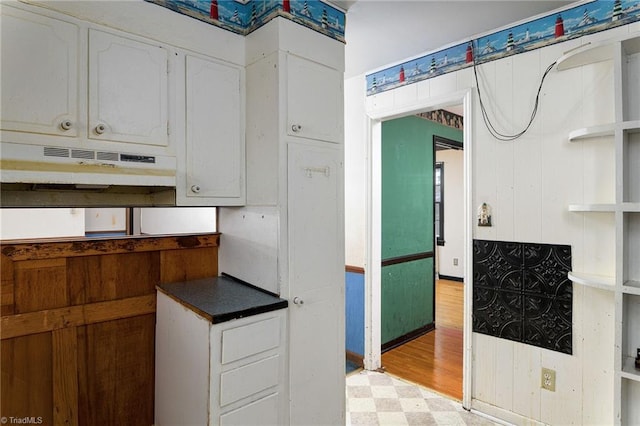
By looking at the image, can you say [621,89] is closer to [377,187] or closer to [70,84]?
[377,187]

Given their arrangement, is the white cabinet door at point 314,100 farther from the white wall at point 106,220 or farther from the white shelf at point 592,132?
the white wall at point 106,220

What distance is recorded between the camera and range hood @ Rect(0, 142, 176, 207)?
1.30 m

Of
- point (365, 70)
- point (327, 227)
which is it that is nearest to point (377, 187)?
point (365, 70)

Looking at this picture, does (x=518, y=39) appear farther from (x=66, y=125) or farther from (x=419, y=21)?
(x=66, y=125)

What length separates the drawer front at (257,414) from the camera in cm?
146

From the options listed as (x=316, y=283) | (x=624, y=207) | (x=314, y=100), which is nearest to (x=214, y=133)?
(x=314, y=100)

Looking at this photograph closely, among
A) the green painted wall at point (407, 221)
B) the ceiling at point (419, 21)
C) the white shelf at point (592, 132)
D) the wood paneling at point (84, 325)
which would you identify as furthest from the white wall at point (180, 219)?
the white shelf at point (592, 132)

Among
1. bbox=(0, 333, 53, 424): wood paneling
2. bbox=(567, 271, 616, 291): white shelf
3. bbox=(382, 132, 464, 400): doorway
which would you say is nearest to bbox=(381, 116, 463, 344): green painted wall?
bbox=(382, 132, 464, 400): doorway

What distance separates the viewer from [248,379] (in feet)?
5.02

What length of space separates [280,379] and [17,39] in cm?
169

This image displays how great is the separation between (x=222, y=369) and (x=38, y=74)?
1.30m

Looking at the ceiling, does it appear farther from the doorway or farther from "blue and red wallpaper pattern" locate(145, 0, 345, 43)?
the doorway

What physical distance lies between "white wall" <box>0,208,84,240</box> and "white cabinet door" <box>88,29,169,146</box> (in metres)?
0.75

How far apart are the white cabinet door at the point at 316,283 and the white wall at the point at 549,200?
998 mm
